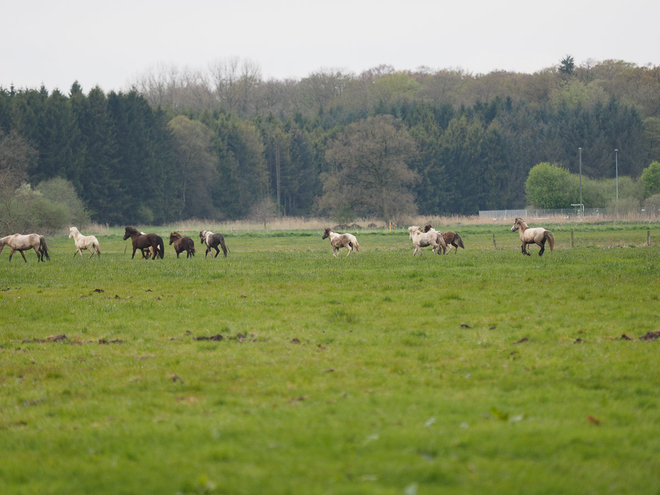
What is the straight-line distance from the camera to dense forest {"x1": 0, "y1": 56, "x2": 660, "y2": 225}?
3088 inches

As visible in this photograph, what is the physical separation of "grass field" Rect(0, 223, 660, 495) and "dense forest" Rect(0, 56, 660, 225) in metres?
62.3

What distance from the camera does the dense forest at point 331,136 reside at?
7844cm

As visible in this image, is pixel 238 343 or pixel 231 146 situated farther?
pixel 231 146

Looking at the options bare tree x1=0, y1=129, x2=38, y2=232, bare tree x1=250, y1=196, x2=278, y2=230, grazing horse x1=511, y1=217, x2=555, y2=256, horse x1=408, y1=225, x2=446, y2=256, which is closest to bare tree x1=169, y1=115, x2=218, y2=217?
bare tree x1=250, y1=196, x2=278, y2=230

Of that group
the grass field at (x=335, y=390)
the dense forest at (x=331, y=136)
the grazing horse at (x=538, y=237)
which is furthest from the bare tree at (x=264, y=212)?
the grass field at (x=335, y=390)

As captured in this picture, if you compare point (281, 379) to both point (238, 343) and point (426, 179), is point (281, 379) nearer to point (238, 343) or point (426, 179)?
point (238, 343)

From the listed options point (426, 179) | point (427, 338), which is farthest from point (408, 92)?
point (427, 338)

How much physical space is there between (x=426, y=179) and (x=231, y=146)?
104 ft

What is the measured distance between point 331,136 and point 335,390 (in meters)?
110

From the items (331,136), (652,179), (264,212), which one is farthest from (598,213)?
(331,136)

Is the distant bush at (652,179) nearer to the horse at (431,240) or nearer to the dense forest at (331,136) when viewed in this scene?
the dense forest at (331,136)

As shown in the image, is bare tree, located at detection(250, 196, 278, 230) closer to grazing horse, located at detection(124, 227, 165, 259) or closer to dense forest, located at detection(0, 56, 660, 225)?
dense forest, located at detection(0, 56, 660, 225)

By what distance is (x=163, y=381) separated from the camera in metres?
8.95

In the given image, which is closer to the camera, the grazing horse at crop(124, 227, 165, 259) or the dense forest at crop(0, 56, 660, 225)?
the grazing horse at crop(124, 227, 165, 259)
